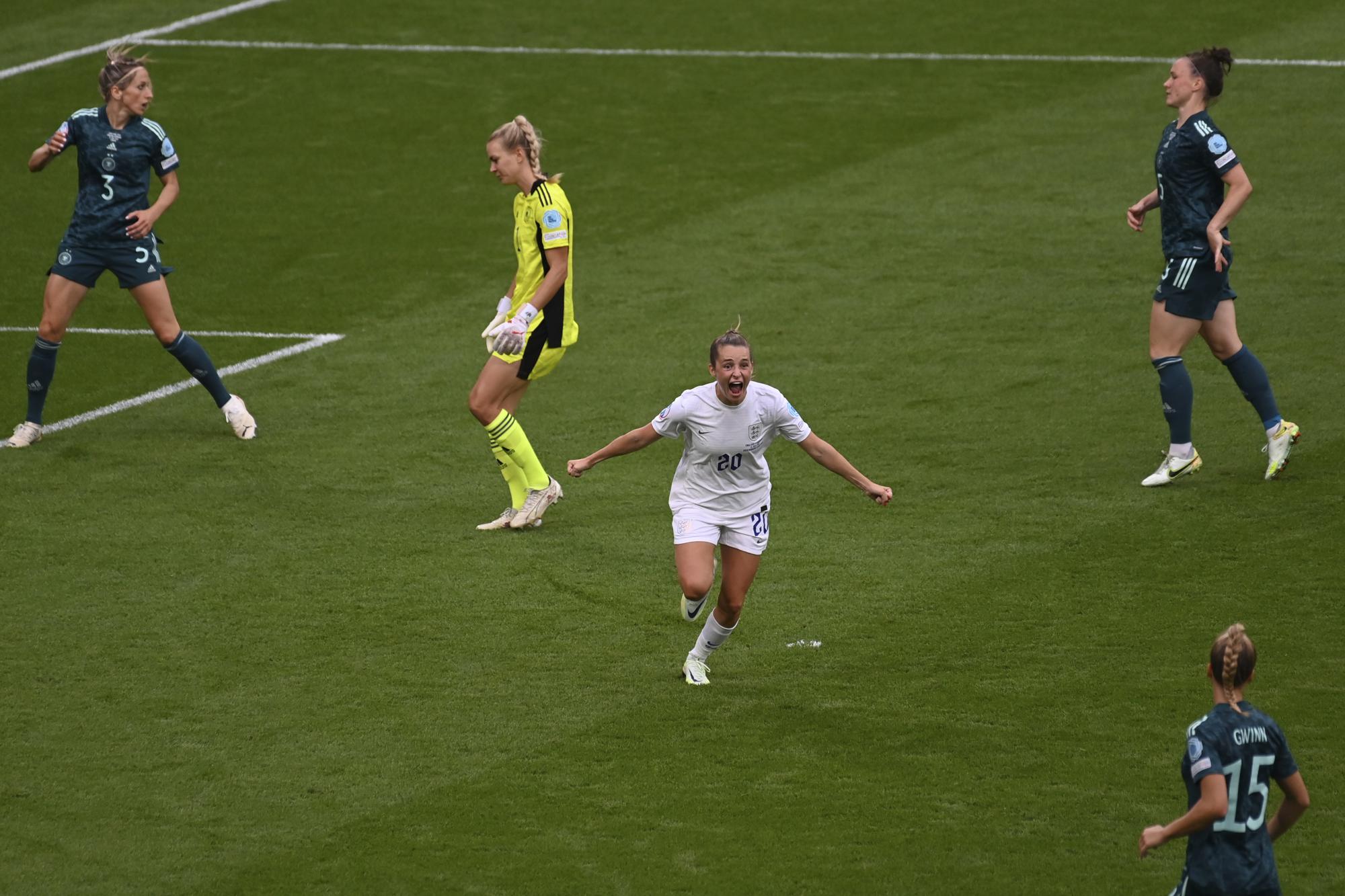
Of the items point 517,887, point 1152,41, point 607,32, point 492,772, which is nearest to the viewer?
point 517,887

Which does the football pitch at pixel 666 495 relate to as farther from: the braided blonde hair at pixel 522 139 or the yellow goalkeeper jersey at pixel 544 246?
the braided blonde hair at pixel 522 139

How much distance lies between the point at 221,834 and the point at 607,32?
1770cm

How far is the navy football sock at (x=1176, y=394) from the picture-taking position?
10.7 m

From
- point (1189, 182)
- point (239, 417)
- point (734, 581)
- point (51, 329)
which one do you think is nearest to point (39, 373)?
point (51, 329)

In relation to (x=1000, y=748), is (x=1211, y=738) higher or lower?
higher

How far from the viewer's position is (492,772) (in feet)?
24.3

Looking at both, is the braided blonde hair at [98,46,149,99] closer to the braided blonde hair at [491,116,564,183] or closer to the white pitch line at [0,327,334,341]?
the braided blonde hair at [491,116,564,183]

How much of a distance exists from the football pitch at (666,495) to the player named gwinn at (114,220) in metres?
0.65

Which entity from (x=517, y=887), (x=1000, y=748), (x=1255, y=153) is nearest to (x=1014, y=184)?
(x=1255, y=153)

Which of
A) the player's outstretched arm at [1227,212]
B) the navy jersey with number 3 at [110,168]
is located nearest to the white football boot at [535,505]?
the navy jersey with number 3 at [110,168]

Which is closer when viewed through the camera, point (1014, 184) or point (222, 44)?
point (1014, 184)

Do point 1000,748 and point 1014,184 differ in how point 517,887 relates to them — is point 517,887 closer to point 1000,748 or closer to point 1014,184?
point 1000,748

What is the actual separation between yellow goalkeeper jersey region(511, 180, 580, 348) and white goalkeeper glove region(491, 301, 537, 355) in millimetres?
224

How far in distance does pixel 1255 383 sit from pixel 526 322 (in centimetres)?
451
